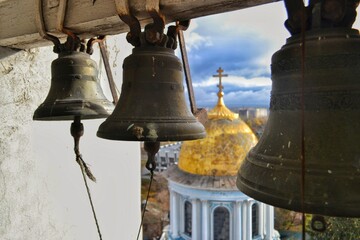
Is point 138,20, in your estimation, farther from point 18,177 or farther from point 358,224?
point 358,224

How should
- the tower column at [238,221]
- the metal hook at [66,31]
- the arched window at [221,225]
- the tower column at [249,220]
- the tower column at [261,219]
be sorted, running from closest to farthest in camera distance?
Result: the metal hook at [66,31]
the tower column at [238,221]
the tower column at [249,220]
the tower column at [261,219]
the arched window at [221,225]

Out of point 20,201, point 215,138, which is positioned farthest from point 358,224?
point 20,201

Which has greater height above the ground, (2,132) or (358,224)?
(2,132)

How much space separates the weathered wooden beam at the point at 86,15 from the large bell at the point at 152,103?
0.14 metres

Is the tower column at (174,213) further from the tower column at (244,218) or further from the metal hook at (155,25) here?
the metal hook at (155,25)

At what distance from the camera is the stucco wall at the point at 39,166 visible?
1567 mm

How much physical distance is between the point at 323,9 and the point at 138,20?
602mm

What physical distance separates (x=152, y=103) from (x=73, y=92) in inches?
17.5

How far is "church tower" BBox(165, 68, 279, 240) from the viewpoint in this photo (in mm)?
6875

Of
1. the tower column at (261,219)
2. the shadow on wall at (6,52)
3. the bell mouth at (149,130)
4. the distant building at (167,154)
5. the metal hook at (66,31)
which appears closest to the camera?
the bell mouth at (149,130)

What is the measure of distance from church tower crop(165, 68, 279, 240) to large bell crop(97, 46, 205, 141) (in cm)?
585

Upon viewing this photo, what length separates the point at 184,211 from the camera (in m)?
8.29

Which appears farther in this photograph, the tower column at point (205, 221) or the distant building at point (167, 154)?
the distant building at point (167, 154)

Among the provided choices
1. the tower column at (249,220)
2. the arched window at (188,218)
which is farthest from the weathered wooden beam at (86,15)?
the arched window at (188,218)
